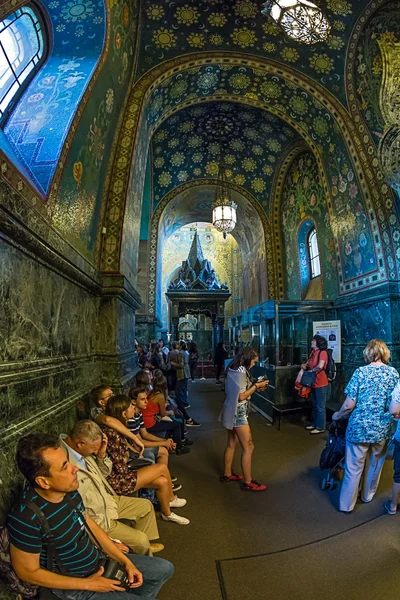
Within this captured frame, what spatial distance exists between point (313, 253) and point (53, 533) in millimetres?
9671

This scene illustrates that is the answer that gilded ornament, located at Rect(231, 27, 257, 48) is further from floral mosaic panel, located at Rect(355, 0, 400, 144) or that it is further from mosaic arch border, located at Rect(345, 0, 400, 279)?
floral mosaic panel, located at Rect(355, 0, 400, 144)

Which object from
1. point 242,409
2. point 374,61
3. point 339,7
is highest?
point 339,7

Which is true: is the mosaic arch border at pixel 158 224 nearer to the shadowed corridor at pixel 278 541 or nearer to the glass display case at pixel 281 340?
the glass display case at pixel 281 340

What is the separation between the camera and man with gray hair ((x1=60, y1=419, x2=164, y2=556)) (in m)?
2.13

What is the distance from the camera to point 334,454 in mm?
3547

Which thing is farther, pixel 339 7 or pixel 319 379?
pixel 319 379

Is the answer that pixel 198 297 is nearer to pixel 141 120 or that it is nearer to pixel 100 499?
pixel 141 120

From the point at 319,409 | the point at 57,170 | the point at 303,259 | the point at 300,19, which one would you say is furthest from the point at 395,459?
the point at 303,259

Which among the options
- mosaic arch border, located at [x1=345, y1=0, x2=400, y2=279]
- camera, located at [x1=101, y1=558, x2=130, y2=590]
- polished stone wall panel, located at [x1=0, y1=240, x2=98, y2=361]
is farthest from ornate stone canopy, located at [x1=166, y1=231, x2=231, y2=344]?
camera, located at [x1=101, y1=558, x2=130, y2=590]

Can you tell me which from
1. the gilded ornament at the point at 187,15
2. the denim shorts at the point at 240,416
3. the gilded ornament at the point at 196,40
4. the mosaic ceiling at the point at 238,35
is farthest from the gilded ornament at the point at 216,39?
the denim shorts at the point at 240,416

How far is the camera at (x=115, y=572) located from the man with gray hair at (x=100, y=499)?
39 cm

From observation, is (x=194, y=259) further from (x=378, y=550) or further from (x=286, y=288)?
(x=378, y=550)

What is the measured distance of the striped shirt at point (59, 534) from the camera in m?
1.52

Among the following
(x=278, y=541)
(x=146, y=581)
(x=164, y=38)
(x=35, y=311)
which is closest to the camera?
(x=146, y=581)
